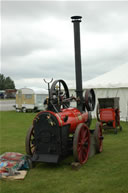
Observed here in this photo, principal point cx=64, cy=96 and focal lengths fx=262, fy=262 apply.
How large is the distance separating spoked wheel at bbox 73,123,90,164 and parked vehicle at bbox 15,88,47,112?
1392 centimetres

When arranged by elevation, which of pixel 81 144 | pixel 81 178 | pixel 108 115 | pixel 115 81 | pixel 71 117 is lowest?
pixel 81 178

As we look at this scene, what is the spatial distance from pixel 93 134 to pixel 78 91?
1.10 meters

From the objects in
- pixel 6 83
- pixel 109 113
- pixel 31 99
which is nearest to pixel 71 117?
pixel 109 113

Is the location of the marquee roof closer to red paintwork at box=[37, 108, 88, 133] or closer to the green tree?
red paintwork at box=[37, 108, 88, 133]

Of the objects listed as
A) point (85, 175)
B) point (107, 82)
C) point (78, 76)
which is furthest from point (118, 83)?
point (85, 175)

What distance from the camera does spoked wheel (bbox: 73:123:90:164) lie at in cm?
502

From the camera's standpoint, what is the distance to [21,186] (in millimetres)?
4246

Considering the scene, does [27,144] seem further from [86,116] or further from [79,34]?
[79,34]

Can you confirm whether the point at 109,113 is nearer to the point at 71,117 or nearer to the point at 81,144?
the point at 71,117

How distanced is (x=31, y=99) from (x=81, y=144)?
1453 cm

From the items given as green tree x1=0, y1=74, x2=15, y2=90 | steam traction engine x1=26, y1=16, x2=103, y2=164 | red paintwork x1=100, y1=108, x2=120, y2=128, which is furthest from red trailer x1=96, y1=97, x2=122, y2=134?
green tree x1=0, y1=74, x2=15, y2=90

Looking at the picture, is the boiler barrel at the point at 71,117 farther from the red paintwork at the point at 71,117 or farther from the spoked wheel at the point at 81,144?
the spoked wheel at the point at 81,144

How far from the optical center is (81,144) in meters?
5.30

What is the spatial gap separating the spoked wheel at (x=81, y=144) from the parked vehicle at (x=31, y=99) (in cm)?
1392
